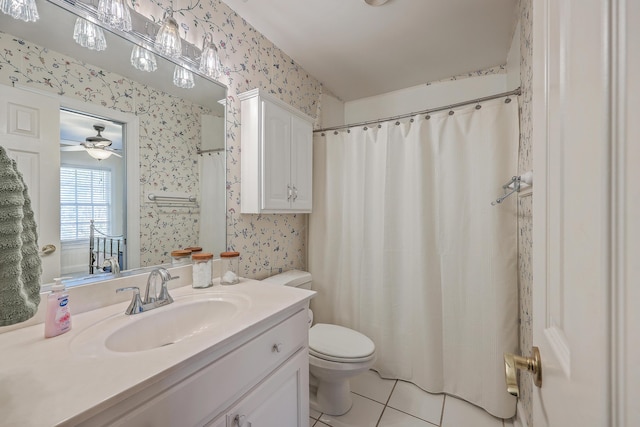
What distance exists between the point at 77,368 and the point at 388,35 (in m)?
2.19

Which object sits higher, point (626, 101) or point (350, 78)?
point (350, 78)

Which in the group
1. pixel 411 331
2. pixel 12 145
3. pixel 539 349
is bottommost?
pixel 411 331

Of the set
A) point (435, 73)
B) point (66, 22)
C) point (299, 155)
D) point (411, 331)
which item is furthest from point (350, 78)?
point (411, 331)

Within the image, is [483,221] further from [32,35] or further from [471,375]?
[32,35]

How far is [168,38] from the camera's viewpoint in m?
1.16

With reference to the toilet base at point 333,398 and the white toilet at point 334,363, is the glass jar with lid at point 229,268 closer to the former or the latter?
the white toilet at point 334,363

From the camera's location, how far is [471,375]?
5.15 ft

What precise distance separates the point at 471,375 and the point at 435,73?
226cm

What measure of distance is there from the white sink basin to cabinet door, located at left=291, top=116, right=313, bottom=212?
33.8 inches

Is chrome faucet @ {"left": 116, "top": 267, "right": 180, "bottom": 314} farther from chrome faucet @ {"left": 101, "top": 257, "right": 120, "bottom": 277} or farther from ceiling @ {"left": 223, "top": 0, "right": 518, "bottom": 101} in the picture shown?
ceiling @ {"left": 223, "top": 0, "right": 518, "bottom": 101}

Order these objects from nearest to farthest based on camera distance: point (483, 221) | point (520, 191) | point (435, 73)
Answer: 1. point (520, 191)
2. point (483, 221)
3. point (435, 73)

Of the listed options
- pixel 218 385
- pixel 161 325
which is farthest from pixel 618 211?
pixel 161 325

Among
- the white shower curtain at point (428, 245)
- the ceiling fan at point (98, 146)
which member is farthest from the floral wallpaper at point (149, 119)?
the white shower curtain at point (428, 245)

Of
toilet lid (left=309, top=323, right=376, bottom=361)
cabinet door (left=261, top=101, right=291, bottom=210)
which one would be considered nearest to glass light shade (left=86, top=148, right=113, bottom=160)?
cabinet door (left=261, top=101, right=291, bottom=210)
